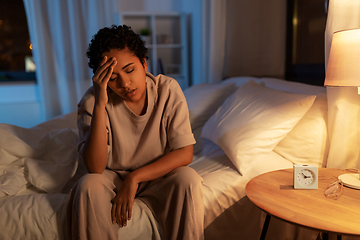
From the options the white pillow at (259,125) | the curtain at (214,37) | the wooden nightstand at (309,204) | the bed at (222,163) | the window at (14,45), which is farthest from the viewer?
the window at (14,45)

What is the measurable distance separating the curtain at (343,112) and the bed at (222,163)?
74 millimetres

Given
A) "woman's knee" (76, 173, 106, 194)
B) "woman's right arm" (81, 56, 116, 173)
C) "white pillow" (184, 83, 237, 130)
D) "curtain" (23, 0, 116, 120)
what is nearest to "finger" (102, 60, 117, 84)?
"woman's right arm" (81, 56, 116, 173)

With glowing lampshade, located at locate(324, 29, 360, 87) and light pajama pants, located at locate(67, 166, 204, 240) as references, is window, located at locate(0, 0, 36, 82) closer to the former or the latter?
light pajama pants, located at locate(67, 166, 204, 240)

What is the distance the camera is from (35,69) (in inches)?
135

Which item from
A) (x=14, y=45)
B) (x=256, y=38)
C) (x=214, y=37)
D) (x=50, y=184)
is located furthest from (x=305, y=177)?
(x=14, y=45)

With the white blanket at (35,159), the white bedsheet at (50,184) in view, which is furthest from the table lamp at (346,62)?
the white blanket at (35,159)

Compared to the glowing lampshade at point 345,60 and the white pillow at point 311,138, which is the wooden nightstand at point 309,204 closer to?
the white pillow at point 311,138

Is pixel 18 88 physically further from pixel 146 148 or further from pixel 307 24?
pixel 307 24

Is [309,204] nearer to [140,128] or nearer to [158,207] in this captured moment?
[158,207]

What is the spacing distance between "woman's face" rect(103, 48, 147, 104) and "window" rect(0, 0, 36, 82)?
294cm

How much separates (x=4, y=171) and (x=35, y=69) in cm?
253

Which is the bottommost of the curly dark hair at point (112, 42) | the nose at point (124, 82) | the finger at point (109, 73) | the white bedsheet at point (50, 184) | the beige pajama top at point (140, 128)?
the white bedsheet at point (50, 184)

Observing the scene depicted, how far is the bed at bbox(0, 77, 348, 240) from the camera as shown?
3.39 feet

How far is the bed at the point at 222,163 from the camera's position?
3.39 feet
